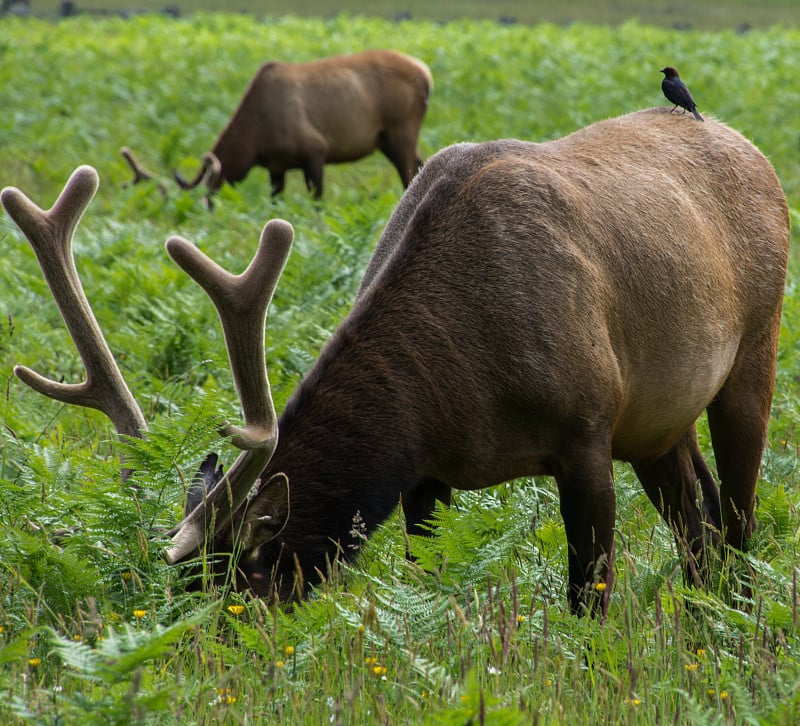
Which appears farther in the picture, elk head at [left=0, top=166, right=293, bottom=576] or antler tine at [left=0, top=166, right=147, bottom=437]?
antler tine at [left=0, top=166, right=147, bottom=437]

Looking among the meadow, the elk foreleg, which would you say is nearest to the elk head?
the meadow

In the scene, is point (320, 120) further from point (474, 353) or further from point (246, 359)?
point (246, 359)

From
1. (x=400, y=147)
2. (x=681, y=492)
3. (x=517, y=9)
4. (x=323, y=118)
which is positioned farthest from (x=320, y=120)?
(x=517, y=9)

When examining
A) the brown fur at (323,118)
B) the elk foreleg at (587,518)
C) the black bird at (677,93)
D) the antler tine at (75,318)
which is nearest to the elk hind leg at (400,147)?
the brown fur at (323,118)

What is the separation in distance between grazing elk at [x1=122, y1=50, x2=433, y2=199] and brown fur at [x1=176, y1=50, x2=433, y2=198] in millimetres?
12

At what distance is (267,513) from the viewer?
4.17 metres

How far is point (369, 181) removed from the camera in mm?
16203

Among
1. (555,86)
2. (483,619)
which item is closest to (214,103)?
(555,86)

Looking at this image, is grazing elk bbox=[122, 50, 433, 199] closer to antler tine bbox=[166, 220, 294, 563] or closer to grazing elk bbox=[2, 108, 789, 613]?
grazing elk bbox=[2, 108, 789, 613]

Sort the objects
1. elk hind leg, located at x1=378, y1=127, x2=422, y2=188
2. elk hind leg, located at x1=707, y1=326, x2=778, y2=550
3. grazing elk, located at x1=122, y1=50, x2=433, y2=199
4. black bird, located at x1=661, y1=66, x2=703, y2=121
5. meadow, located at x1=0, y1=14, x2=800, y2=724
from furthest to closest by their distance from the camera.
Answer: elk hind leg, located at x1=378, y1=127, x2=422, y2=188
grazing elk, located at x1=122, y1=50, x2=433, y2=199
black bird, located at x1=661, y1=66, x2=703, y2=121
elk hind leg, located at x1=707, y1=326, x2=778, y2=550
meadow, located at x1=0, y1=14, x2=800, y2=724

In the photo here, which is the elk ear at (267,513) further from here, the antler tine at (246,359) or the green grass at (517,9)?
the green grass at (517,9)

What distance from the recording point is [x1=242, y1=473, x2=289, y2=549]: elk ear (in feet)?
13.4

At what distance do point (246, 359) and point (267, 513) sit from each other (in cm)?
52

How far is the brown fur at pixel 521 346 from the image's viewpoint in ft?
14.2
